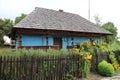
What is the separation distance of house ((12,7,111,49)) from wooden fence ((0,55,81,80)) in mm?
8158

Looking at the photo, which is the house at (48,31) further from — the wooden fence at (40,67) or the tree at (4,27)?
the tree at (4,27)

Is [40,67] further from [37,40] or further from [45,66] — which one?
[37,40]

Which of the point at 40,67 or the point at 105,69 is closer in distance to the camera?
the point at 40,67

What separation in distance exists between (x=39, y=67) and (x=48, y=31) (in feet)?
33.8

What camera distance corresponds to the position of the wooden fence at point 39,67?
7.67 meters

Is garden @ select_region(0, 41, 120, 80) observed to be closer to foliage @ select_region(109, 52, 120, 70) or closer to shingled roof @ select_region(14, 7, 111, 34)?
foliage @ select_region(109, 52, 120, 70)

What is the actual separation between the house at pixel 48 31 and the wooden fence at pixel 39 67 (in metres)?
8.16

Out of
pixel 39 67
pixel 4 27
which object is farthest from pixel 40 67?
pixel 4 27

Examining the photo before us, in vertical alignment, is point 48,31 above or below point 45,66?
above

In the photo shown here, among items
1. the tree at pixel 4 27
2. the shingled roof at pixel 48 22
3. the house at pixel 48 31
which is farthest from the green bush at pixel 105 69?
the tree at pixel 4 27

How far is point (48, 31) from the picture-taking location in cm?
1839

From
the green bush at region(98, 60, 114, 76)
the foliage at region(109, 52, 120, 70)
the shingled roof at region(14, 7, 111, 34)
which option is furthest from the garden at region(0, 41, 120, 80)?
the shingled roof at region(14, 7, 111, 34)

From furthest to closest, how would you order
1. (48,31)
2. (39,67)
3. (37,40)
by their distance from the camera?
1. (48,31)
2. (37,40)
3. (39,67)

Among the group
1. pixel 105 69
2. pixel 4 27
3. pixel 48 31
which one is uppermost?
pixel 4 27
